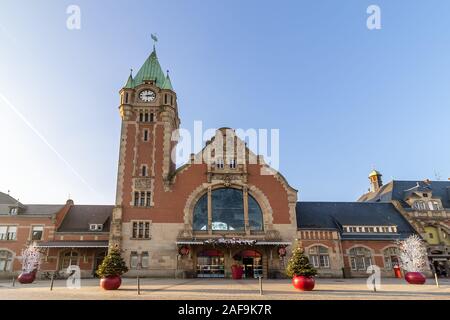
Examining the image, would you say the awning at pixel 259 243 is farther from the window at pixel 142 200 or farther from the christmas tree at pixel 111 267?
the christmas tree at pixel 111 267

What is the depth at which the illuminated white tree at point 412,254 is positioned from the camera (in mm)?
35312

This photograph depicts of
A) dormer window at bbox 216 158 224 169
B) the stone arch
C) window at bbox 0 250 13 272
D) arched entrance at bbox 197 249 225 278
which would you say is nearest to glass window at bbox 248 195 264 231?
the stone arch

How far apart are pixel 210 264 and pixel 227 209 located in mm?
6858

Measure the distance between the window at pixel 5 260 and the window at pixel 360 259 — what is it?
143 ft

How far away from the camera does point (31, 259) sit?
36375 millimetres

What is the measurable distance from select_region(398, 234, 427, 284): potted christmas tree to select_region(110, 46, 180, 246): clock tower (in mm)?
30368

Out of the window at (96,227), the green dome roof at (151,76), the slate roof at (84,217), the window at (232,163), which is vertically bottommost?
the window at (96,227)

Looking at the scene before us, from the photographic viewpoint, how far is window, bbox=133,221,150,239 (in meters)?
35.6

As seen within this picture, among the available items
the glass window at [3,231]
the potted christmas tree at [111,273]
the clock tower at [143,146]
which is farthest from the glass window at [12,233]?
the potted christmas tree at [111,273]

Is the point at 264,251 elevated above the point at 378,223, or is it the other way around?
the point at 378,223
